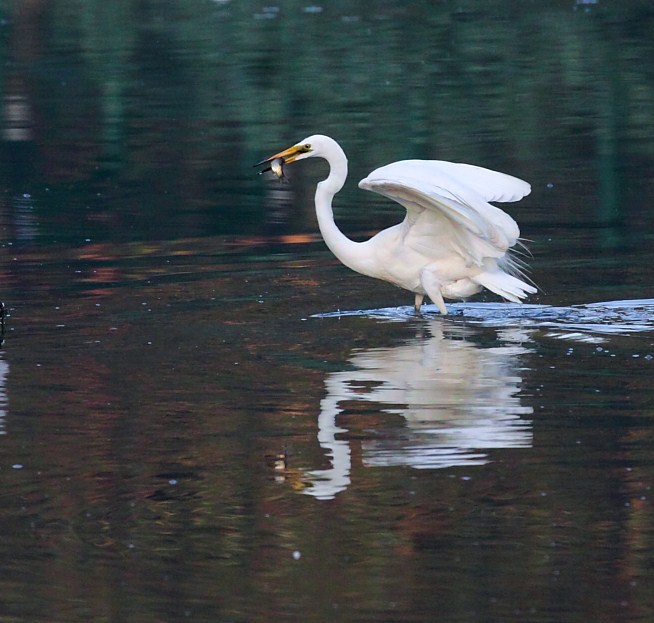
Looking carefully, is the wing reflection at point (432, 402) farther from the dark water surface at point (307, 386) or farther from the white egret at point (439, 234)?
the white egret at point (439, 234)

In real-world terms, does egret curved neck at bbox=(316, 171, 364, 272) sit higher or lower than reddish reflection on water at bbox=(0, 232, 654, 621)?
higher

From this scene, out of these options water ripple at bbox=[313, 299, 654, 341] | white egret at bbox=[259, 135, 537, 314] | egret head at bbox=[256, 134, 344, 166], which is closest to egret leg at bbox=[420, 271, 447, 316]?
white egret at bbox=[259, 135, 537, 314]

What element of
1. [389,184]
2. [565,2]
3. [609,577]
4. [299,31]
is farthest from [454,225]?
[565,2]

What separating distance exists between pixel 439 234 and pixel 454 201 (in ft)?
3.02

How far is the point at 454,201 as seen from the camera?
10125mm

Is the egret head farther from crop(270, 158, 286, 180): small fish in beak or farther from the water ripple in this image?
the water ripple

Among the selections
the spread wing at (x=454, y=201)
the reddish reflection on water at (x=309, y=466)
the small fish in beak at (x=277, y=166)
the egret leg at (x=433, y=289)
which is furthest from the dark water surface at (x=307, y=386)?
the small fish in beak at (x=277, y=166)

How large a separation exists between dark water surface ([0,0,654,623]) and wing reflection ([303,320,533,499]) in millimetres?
25

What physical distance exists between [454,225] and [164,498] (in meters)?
4.50

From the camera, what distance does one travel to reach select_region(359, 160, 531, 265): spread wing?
10117mm

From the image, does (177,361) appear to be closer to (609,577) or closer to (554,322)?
(554,322)

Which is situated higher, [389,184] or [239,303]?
[389,184]

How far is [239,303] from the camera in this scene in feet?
37.0

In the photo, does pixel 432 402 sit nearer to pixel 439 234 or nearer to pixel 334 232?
pixel 439 234
